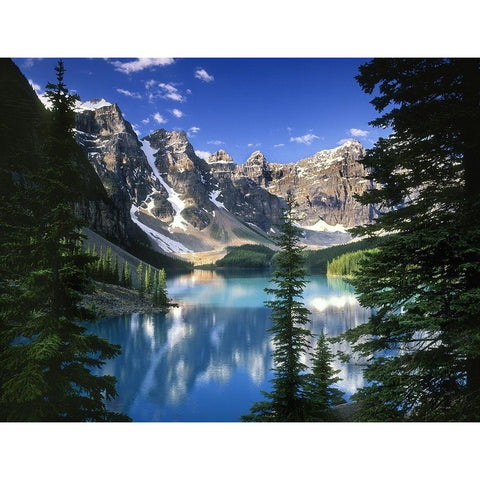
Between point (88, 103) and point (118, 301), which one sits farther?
point (118, 301)

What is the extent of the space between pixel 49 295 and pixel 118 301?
24695 millimetres

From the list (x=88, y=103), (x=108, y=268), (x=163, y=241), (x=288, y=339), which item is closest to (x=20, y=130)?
(x=88, y=103)

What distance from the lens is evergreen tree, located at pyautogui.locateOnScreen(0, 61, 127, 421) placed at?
4.70m

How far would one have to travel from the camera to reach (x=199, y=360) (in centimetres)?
1802

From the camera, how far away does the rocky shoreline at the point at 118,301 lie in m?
25.9

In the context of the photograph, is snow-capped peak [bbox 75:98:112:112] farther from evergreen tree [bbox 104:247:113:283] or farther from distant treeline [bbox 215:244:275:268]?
distant treeline [bbox 215:244:275:268]

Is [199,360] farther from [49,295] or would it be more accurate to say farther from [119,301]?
[49,295]

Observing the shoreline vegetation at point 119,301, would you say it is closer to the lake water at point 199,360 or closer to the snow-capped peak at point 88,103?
the lake water at point 199,360

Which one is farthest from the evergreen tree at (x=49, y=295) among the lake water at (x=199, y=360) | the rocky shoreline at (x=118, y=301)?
the rocky shoreline at (x=118, y=301)

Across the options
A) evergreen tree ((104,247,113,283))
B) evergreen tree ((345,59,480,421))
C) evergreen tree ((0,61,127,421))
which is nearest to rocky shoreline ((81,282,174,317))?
evergreen tree ((104,247,113,283))

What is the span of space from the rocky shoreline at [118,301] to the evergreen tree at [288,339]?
20724 mm

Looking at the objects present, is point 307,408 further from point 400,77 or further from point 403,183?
point 400,77

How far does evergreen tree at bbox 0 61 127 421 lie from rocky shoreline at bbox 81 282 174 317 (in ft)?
69.6
